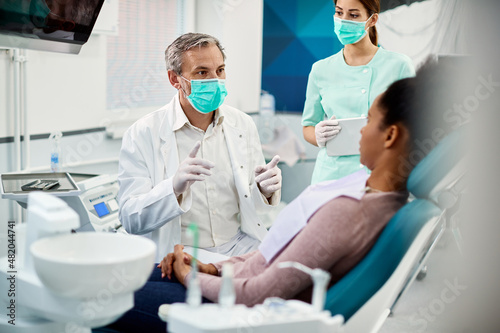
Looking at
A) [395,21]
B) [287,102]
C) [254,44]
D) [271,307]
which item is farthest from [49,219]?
[254,44]

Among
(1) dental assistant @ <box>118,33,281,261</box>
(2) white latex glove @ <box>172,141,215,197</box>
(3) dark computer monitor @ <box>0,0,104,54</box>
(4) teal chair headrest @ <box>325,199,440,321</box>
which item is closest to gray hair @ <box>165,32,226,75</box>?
(1) dental assistant @ <box>118,33,281,261</box>

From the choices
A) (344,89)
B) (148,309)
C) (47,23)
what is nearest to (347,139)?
(344,89)

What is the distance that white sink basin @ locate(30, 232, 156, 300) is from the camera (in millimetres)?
1340

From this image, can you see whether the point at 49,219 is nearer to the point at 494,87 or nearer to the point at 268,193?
the point at 268,193

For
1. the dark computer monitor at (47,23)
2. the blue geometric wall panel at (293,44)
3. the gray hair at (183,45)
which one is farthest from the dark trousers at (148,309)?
the blue geometric wall panel at (293,44)

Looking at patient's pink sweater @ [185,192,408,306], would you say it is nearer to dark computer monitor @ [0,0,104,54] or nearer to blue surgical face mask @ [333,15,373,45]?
blue surgical face mask @ [333,15,373,45]

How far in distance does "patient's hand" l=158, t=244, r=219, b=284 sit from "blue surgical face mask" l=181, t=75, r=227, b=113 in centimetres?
67

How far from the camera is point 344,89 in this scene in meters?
1.99

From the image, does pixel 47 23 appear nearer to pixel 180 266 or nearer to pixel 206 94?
pixel 206 94

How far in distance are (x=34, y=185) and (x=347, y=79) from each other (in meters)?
1.40

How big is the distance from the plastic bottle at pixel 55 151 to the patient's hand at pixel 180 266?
1.34m

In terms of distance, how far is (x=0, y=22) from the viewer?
200cm

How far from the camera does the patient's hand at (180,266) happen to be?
1.81 meters

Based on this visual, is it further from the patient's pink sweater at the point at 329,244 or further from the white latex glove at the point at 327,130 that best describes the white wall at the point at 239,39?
the patient's pink sweater at the point at 329,244
